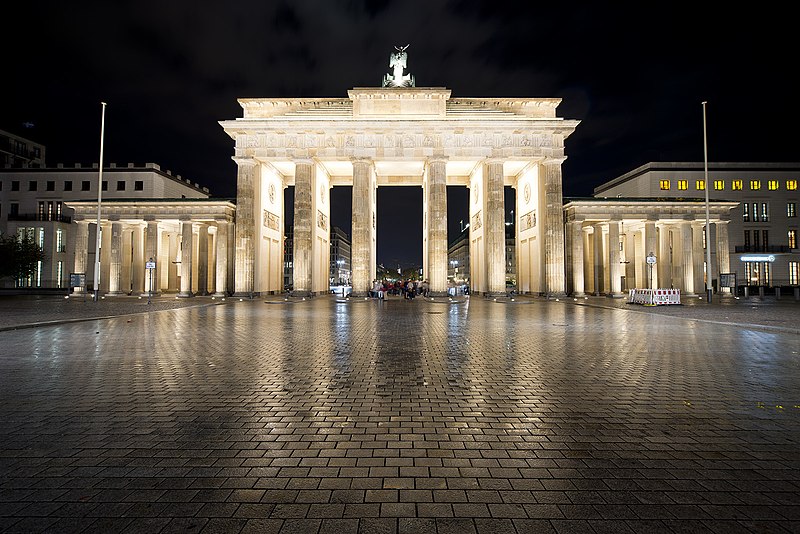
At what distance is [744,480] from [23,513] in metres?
5.98

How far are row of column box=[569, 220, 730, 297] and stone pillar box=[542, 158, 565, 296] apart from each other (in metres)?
3.74

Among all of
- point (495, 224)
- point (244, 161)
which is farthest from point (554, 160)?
point (244, 161)

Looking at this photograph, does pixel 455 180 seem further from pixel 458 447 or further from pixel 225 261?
pixel 458 447

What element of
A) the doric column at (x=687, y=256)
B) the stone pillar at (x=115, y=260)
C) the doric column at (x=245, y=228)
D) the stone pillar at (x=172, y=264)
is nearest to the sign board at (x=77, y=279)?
the doric column at (x=245, y=228)

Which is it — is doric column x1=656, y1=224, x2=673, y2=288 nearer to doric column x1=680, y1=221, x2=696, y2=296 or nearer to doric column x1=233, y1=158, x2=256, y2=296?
doric column x1=680, y1=221, x2=696, y2=296

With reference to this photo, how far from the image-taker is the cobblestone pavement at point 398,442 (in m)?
3.28

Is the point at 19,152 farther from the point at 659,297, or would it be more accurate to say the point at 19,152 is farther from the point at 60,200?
the point at 659,297

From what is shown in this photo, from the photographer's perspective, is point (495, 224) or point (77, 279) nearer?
point (77, 279)

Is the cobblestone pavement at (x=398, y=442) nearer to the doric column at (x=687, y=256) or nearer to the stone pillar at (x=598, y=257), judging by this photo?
the stone pillar at (x=598, y=257)

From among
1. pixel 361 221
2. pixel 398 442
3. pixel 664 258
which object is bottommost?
pixel 398 442

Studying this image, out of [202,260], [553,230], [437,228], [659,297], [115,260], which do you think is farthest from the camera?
[202,260]

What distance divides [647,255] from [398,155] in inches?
1072

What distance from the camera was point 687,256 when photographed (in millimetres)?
44875

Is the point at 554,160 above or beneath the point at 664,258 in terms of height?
above
